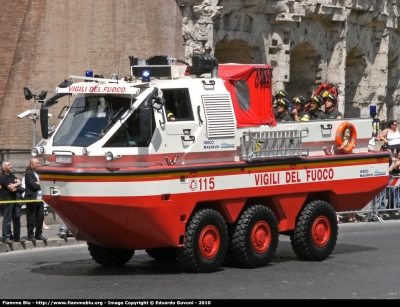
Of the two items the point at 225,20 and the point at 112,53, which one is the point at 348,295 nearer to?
the point at 112,53

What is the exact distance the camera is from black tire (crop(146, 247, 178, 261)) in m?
16.3

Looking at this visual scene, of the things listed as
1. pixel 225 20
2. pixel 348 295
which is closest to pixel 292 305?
pixel 348 295

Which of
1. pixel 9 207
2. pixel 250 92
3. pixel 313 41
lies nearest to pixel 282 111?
pixel 250 92

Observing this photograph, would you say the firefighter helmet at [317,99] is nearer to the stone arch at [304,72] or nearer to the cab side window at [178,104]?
the cab side window at [178,104]

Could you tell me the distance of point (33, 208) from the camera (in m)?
19.7

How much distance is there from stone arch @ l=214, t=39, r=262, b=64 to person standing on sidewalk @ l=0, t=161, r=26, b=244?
12092 mm

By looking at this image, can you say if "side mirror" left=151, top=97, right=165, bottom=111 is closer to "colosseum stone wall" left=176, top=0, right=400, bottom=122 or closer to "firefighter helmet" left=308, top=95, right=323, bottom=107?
"firefighter helmet" left=308, top=95, right=323, bottom=107

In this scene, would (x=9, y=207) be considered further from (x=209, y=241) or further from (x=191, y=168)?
(x=191, y=168)

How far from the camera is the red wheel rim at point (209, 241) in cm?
1497

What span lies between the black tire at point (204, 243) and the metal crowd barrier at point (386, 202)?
10.00m

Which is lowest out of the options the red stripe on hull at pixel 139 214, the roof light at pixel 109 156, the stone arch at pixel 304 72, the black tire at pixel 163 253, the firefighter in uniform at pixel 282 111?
the black tire at pixel 163 253

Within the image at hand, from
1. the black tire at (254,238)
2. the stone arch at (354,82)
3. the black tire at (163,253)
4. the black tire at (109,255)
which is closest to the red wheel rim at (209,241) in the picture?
the black tire at (254,238)

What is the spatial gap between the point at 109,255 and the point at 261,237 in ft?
7.58

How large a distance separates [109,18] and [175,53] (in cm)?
228
